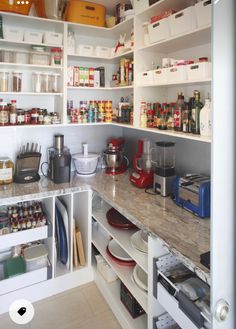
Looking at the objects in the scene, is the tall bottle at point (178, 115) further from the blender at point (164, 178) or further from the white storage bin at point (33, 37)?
the white storage bin at point (33, 37)

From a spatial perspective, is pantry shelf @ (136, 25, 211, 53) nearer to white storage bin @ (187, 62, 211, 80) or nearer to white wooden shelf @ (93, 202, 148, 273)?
white storage bin @ (187, 62, 211, 80)

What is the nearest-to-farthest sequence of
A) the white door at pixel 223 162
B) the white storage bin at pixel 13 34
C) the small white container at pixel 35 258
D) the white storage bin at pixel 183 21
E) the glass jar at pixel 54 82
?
the white door at pixel 223 162, the white storage bin at pixel 183 21, the white storage bin at pixel 13 34, the small white container at pixel 35 258, the glass jar at pixel 54 82

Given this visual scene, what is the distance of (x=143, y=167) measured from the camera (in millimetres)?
2170

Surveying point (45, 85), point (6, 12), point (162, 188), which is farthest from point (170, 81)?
point (6, 12)

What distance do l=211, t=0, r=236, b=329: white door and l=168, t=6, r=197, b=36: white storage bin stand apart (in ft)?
3.72

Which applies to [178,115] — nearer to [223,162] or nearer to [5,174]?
[223,162]

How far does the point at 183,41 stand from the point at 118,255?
4.85 ft

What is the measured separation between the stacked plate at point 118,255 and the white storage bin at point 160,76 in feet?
3.91

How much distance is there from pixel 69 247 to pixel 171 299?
1103mm

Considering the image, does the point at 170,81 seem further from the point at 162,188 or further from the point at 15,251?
the point at 15,251

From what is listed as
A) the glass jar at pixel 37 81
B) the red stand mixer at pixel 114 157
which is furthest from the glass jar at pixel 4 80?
the red stand mixer at pixel 114 157

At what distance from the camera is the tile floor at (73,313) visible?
180 centimetres

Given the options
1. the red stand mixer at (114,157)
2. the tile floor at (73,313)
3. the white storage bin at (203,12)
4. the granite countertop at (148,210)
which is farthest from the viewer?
the red stand mixer at (114,157)

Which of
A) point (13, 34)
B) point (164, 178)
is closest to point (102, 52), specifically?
point (13, 34)
